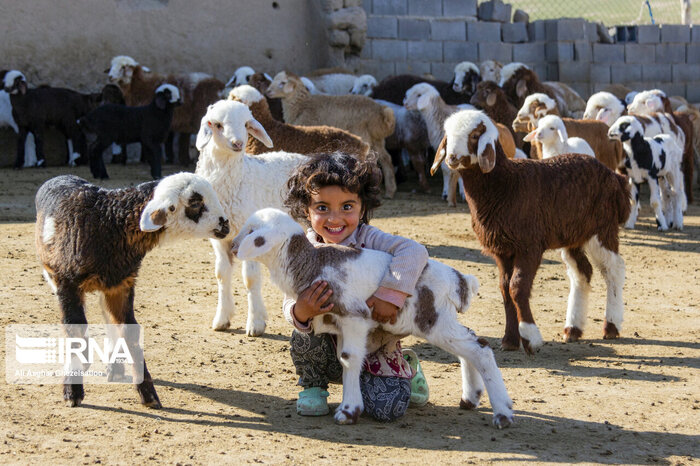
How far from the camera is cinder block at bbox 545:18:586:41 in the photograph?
59.7ft

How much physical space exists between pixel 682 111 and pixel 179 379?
39.7ft

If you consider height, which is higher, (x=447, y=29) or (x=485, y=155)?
(x=447, y=29)

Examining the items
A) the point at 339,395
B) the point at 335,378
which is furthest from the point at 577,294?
the point at 335,378

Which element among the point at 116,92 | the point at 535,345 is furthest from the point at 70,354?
the point at 116,92

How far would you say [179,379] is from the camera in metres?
5.04

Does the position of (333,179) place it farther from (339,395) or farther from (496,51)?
(496,51)

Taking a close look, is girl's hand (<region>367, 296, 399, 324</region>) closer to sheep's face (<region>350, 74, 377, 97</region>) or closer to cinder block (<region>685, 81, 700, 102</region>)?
sheep's face (<region>350, 74, 377, 97</region>)

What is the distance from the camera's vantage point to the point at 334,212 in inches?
170

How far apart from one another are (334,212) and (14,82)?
10517 millimetres

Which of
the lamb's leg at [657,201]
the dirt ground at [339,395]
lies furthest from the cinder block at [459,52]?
the dirt ground at [339,395]

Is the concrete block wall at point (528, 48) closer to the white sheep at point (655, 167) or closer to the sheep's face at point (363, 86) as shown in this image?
the sheep's face at point (363, 86)

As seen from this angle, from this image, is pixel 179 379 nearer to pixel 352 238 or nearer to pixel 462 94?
pixel 352 238

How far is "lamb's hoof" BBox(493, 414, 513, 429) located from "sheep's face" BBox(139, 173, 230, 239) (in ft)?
5.19

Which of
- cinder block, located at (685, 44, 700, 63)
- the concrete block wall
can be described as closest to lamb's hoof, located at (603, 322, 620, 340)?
the concrete block wall
